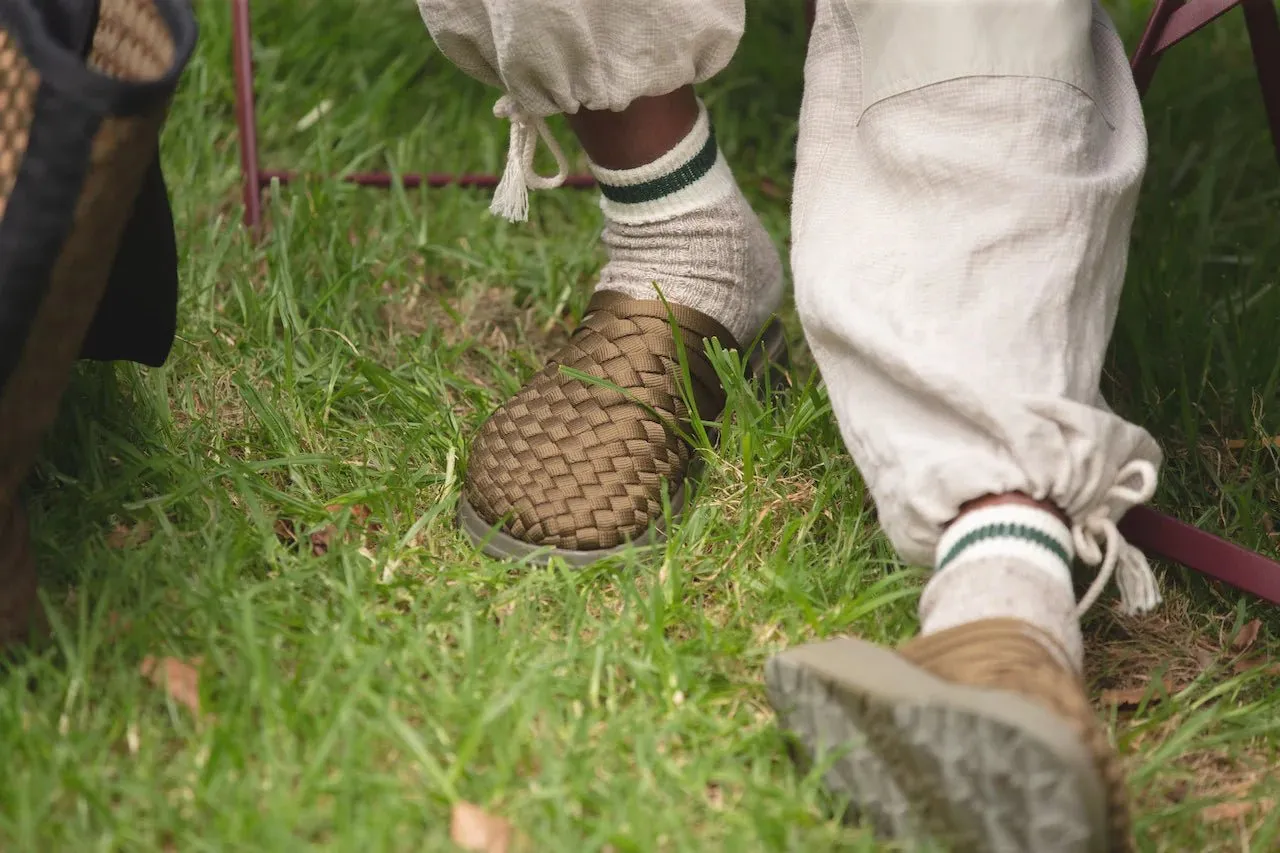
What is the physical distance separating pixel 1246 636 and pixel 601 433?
0.68 metres

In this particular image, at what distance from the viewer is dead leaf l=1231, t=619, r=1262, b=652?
1.35m

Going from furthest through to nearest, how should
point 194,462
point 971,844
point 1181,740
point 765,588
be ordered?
point 194,462 < point 765,588 < point 1181,740 < point 971,844

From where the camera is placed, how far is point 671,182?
56.4 inches

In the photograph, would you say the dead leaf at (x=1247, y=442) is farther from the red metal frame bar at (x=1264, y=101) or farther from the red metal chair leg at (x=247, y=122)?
the red metal chair leg at (x=247, y=122)

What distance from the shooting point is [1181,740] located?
3.80 ft

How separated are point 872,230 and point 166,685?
72cm

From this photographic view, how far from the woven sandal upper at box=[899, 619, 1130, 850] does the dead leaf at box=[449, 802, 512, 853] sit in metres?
0.33

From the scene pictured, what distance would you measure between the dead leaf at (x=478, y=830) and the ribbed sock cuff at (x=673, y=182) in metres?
0.69

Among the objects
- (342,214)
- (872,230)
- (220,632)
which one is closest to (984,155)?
(872,230)

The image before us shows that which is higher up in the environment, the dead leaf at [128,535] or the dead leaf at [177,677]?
the dead leaf at [177,677]

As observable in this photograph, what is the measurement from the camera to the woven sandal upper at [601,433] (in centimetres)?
135

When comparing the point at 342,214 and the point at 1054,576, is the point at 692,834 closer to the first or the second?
the point at 1054,576

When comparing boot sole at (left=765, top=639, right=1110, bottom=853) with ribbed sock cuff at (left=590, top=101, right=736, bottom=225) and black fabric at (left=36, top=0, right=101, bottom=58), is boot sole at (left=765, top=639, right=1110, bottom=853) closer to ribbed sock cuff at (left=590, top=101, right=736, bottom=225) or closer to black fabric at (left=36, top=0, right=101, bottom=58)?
ribbed sock cuff at (left=590, top=101, right=736, bottom=225)

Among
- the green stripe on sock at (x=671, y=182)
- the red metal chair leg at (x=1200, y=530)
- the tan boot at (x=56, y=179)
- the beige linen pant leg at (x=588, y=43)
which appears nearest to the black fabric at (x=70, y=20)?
the tan boot at (x=56, y=179)
